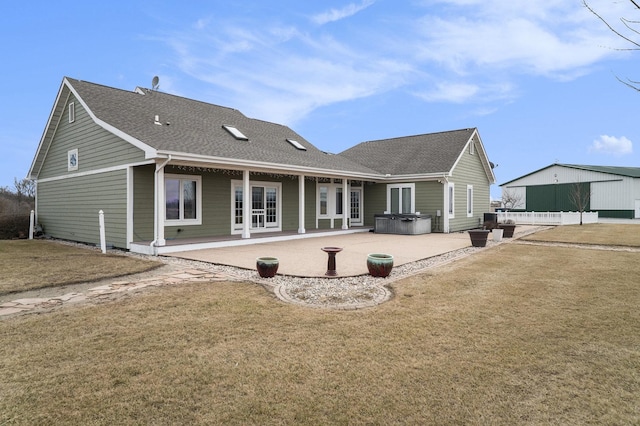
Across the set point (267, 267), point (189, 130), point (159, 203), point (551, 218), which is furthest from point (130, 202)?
point (551, 218)

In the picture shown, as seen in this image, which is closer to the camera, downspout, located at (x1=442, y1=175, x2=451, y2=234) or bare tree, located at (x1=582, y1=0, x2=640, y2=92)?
bare tree, located at (x1=582, y1=0, x2=640, y2=92)

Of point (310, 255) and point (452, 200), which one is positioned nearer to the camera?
point (310, 255)

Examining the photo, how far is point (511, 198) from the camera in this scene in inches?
1494

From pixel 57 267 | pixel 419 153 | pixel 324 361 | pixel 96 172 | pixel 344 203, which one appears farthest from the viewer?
pixel 419 153

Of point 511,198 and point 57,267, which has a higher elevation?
point 511,198

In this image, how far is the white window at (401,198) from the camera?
19094mm

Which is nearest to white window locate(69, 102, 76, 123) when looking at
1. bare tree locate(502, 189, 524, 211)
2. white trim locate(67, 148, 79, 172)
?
white trim locate(67, 148, 79, 172)

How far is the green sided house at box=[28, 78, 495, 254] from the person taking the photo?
11680 mm

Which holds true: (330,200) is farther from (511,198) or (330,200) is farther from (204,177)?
(511,198)

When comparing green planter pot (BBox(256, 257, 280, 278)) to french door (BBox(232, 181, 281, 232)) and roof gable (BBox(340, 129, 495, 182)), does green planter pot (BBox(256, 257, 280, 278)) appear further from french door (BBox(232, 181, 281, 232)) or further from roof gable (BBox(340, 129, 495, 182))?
roof gable (BBox(340, 129, 495, 182))

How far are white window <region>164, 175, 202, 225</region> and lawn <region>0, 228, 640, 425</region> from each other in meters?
7.17

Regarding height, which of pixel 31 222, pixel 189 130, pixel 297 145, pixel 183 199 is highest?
pixel 297 145

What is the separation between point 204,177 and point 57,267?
19.3ft

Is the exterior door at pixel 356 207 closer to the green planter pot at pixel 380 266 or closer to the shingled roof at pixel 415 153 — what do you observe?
the shingled roof at pixel 415 153
